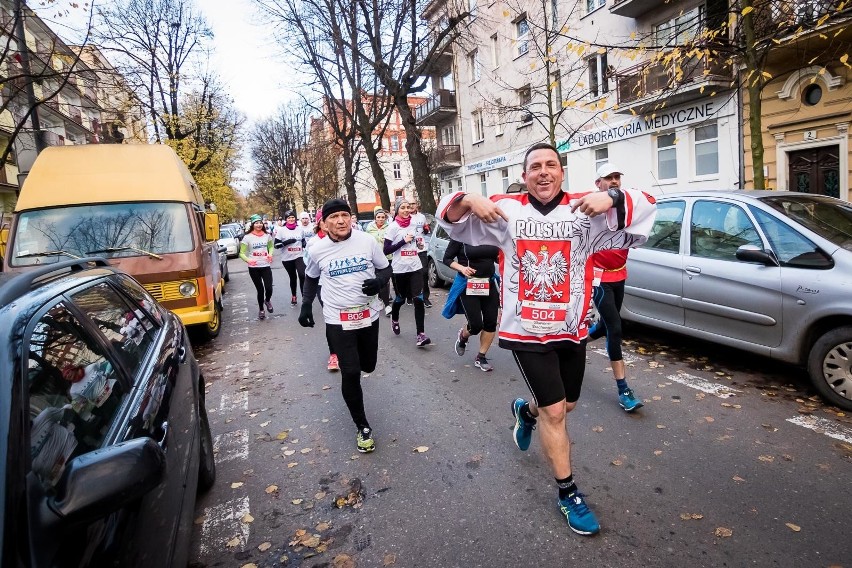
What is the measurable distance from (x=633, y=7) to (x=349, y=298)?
1868 cm

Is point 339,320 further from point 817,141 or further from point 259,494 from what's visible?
point 817,141

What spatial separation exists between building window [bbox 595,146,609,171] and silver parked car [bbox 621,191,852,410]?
661 inches

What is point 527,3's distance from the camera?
23.3m

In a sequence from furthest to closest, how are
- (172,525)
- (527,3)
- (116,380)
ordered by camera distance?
(527,3) < (116,380) < (172,525)

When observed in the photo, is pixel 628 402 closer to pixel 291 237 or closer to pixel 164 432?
pixel 164 432

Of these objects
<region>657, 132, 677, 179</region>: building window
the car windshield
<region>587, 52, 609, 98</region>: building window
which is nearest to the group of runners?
the car windshield

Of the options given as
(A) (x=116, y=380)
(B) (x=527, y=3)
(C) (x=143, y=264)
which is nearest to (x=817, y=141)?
(B) (x=527, y=3)

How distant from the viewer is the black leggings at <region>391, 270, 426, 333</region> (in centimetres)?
706

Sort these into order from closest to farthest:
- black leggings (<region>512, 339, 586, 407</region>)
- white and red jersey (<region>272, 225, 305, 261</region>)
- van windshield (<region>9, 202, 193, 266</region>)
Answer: black leggings (<region>512, 339, 586, 407</region>), van windshield (<region>9, 202, 193, 266</region>), white and red jersey (<region>272, 225, 305, 261</region>)

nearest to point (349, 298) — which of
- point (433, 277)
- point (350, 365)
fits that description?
point (350, 365)

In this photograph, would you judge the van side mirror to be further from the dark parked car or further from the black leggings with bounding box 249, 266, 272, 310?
the dark parked car

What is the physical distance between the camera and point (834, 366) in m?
4.18

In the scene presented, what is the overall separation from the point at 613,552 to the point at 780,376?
11.4 feet

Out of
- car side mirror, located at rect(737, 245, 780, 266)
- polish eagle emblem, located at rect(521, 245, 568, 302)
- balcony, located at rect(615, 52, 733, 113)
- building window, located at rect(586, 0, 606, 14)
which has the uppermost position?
building window, located at rect(586, 0, 606, 14)
